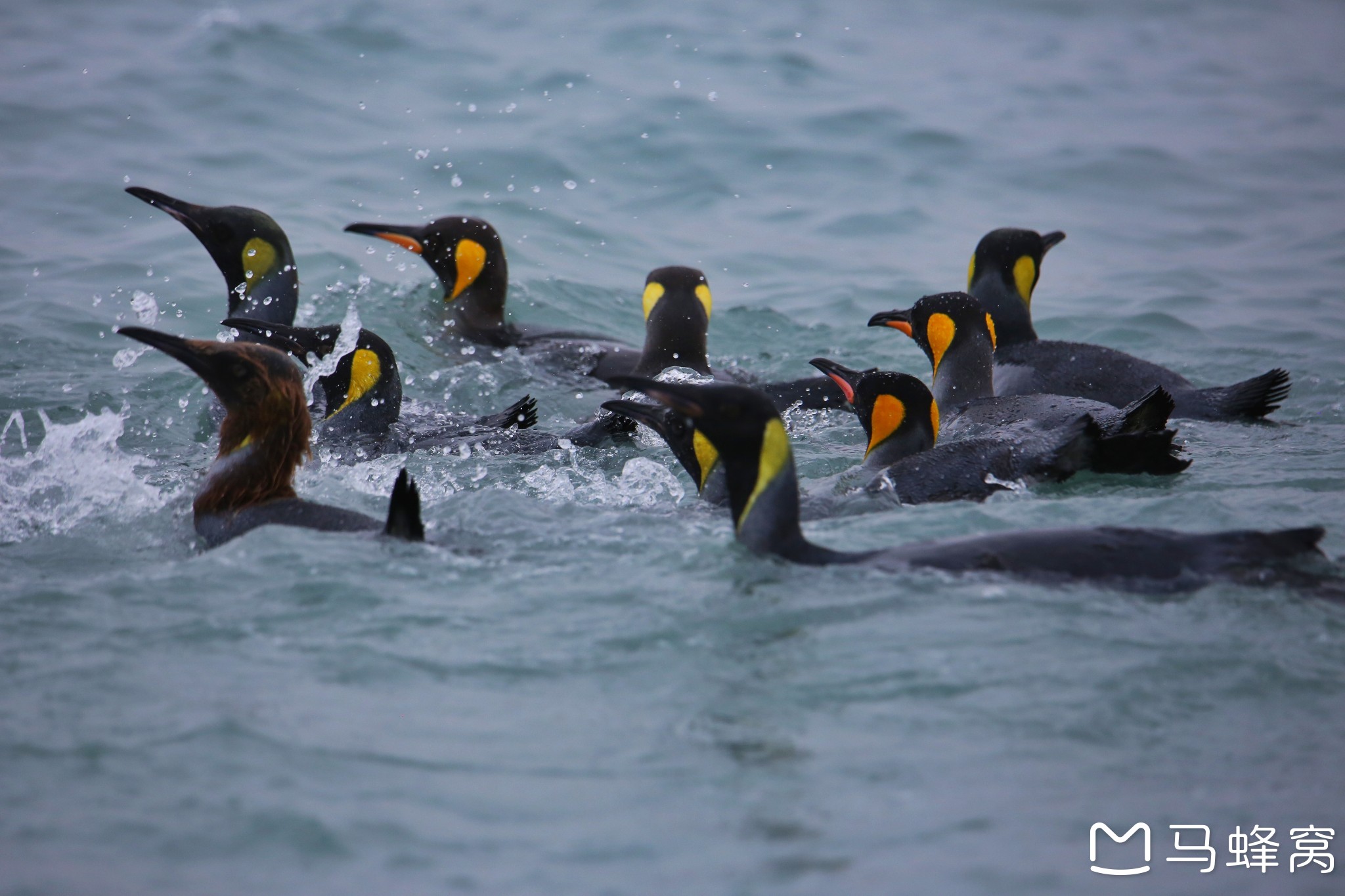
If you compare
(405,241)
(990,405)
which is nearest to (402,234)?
(405,241)

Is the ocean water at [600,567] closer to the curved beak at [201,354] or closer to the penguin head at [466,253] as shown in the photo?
the penguin head at [466,253]

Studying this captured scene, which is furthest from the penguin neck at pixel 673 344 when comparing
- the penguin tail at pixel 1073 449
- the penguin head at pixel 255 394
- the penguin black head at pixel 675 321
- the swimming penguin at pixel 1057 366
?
the penguin head at pixel 255 394

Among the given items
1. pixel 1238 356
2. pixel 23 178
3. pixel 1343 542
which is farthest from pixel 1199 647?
pixel 23 178

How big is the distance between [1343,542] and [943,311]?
9.45ft

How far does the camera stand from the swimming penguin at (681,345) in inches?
293

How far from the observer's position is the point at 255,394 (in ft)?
16.3

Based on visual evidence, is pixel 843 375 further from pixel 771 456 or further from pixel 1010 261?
pixel 1010 261

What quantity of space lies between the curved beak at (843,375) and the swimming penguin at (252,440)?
2458mm

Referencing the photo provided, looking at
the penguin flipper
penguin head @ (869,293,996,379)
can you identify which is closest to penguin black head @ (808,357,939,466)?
the penguin flipper

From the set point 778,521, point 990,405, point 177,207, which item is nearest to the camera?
point 778,521

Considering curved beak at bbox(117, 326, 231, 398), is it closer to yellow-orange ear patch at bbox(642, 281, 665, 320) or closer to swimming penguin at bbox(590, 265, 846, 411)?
swimming penguin at bbox(590, 265, 846, 411)

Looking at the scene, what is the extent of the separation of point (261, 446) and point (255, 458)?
0.17 feet

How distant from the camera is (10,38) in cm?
1376

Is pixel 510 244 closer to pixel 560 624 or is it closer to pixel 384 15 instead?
pixel 384 15
